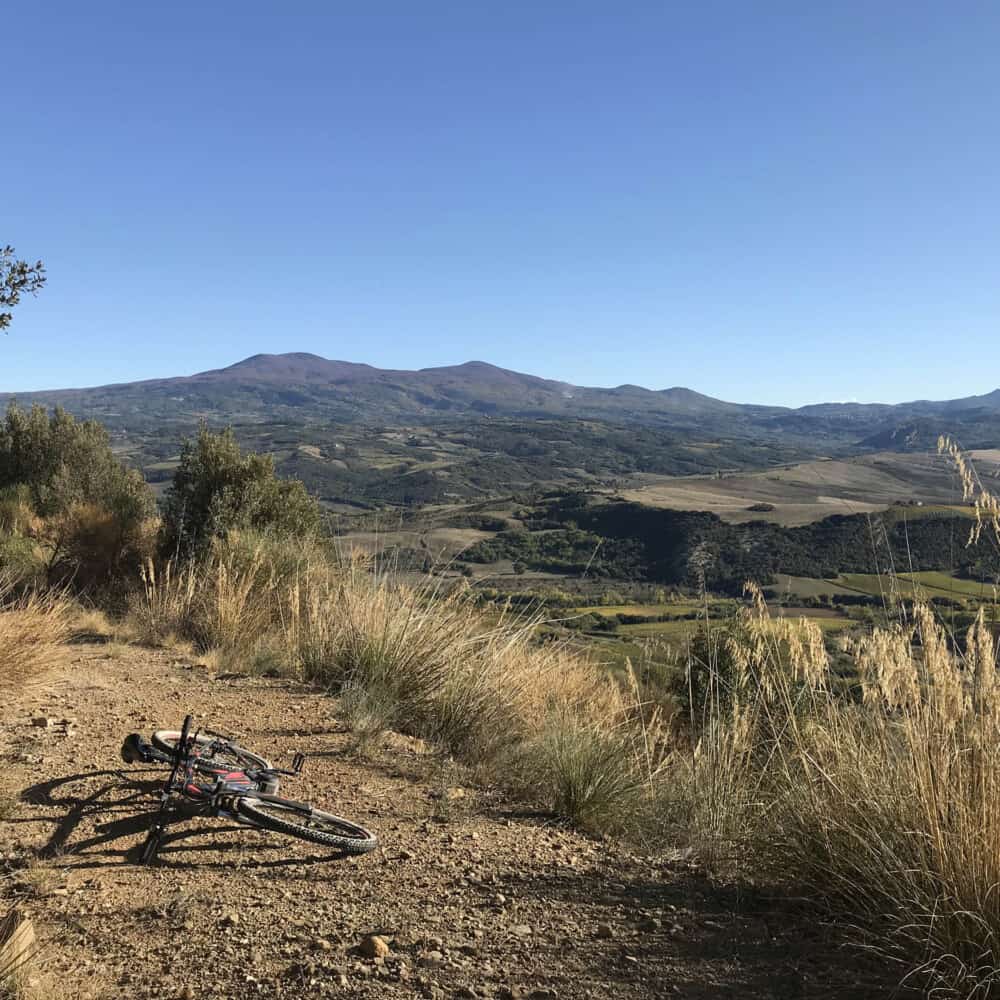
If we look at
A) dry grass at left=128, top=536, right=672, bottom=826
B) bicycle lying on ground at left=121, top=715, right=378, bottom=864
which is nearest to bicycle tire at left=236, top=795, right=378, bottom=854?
bicycle lying on ground at left=121, top=715, right=378, bottom=864

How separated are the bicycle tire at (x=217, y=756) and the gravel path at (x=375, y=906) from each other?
21 cm

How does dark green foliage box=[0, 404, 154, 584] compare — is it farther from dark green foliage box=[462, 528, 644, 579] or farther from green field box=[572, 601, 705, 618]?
dark green foliage box=[462, 528, 644, 579]

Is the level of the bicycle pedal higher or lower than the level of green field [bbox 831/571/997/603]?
lower

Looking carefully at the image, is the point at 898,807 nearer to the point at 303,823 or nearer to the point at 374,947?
the point at 374,947

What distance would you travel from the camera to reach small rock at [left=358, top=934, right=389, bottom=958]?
8.31ft

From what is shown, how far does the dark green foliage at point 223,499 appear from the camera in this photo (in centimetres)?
1107

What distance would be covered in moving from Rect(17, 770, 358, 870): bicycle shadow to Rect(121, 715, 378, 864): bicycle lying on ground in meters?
0.08

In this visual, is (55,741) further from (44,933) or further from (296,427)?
(296,427)

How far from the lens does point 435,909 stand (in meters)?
2.89

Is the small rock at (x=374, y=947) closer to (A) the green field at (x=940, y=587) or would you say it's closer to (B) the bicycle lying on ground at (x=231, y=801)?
(B) the bicycle lying on ground at (x=231, y=801)

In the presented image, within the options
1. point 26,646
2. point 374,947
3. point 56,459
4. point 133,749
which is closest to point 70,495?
point 56,459

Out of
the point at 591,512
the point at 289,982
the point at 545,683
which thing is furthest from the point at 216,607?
the point at 591,512

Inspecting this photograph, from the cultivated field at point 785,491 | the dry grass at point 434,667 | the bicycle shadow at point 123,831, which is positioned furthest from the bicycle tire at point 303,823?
the cultivated field at point 785,491

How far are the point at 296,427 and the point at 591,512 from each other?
12175 centimetres
